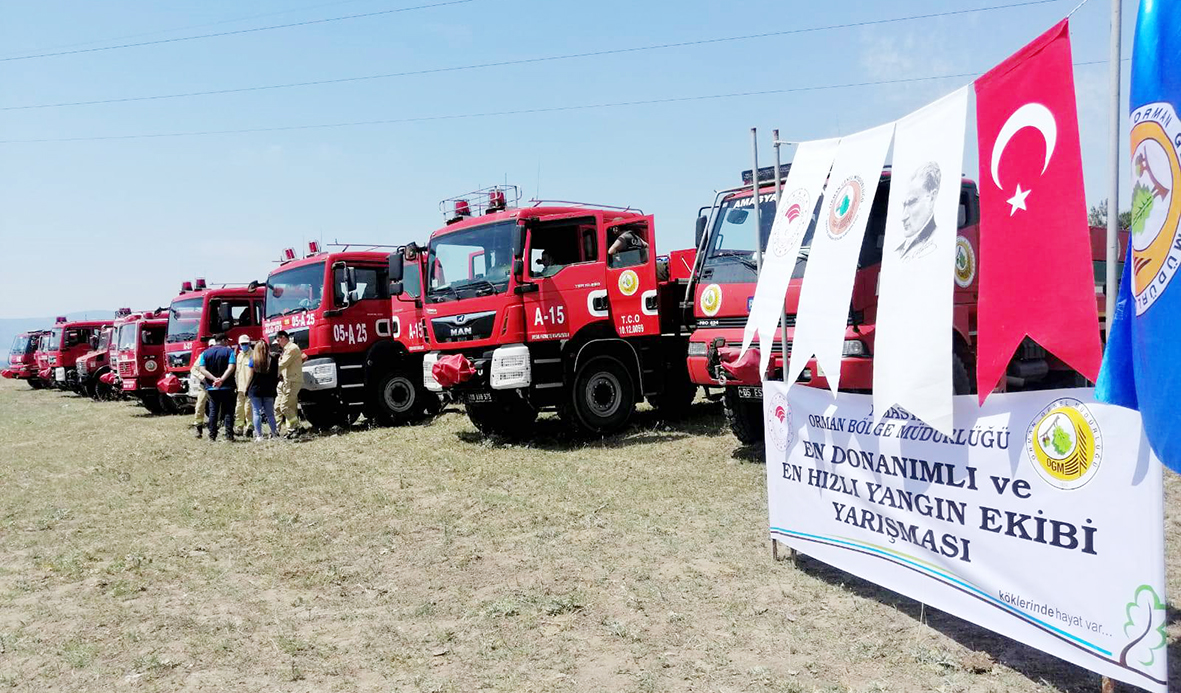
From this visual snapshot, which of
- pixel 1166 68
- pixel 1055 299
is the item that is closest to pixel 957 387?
pixel 1055 299

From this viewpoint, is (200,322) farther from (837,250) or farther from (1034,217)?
(1034,217)

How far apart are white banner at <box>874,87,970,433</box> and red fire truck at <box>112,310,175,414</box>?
56.1 feet

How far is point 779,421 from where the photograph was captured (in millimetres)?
5000

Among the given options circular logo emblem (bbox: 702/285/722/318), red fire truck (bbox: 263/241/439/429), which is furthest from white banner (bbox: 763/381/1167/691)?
red fire truck (bbox: 263/241/439/429)

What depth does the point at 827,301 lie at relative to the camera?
4.43m

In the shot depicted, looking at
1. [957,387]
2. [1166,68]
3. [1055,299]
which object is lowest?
[957,387]

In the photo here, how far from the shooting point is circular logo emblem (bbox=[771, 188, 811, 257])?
477cm

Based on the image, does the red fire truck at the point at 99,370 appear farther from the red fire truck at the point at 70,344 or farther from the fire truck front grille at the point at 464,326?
the fire truck front grille at the point at 464,326

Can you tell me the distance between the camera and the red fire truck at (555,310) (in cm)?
947

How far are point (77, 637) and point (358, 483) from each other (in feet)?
13.0

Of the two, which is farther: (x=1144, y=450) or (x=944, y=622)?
(x=944, y=622)

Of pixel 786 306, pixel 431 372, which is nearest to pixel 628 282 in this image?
pixel 431 372

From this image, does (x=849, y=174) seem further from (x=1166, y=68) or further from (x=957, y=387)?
(x=957, y=387)

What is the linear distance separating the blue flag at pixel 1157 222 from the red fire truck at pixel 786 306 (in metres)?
3.91
